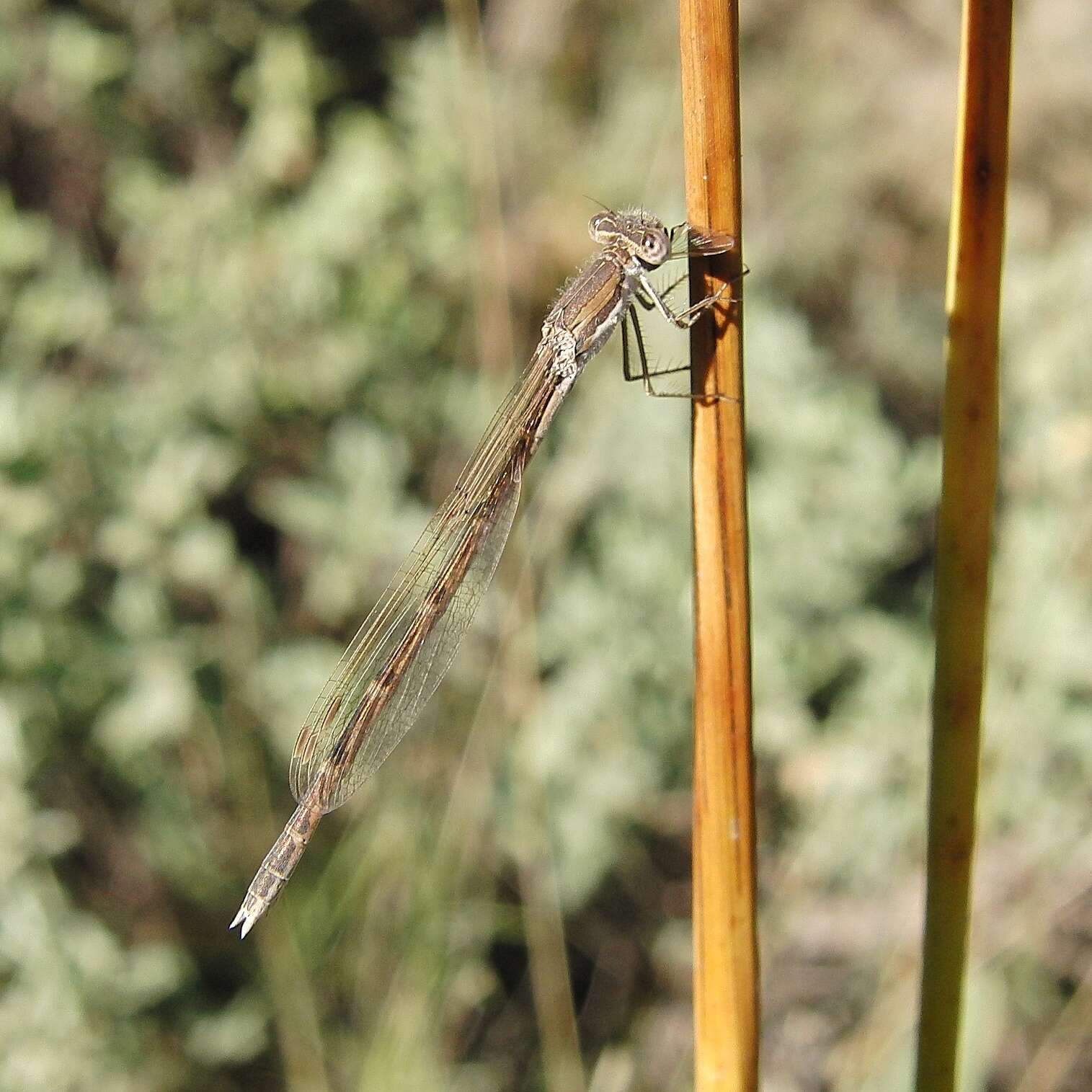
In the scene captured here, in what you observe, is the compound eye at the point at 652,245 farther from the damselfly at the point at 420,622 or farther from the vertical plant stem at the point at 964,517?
the vertical plant stem at the point at 964,517

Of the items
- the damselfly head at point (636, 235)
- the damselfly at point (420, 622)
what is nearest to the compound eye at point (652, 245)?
the damselfly head at point (636, 235)

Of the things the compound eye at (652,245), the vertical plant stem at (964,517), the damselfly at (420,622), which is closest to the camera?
the vertical plant stem at (964,517)

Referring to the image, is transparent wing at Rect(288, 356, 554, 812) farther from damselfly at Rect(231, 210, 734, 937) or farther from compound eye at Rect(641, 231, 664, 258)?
compound eye at Rect(641, 231, 664, 258)

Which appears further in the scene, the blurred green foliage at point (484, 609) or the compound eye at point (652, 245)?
the blurred green foliage at point (484, 609)

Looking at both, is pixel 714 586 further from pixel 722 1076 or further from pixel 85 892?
pixel 85 892

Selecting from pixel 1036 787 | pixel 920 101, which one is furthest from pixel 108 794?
pixel 920 101

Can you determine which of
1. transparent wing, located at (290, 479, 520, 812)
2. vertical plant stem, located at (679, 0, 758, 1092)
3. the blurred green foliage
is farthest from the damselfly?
vertical plant stem, located at (679, 0, 758, 1092)

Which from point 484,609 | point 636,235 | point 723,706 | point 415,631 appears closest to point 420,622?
point 415,631
